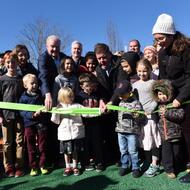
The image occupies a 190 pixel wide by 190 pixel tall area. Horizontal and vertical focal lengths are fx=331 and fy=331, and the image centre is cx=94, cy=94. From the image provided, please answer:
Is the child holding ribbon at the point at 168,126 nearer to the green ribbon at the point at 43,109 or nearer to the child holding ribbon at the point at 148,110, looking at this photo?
the child holding ribbon at the point at 148,110

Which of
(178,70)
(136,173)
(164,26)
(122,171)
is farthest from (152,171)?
(164,26)

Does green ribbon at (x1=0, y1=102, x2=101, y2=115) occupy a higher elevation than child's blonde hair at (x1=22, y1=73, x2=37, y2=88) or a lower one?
lower

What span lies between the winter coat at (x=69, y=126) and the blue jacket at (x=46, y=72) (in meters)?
0.49

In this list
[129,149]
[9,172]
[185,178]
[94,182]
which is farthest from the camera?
[9,172]

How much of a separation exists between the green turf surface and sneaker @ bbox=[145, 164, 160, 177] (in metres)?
0.08

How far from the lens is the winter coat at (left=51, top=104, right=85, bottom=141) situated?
5711mm

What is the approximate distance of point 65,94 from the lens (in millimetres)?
5770

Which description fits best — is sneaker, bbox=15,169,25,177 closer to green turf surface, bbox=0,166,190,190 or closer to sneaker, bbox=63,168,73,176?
green turf surface, bbox=0,166,190,190

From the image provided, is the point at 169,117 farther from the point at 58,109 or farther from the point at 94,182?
the point at 58,109

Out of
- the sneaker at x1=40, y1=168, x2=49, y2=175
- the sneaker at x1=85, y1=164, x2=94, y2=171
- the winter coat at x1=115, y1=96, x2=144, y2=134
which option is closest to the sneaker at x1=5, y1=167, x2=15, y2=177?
the sneaker at x1=40, y1=168, x2=49, y2=175

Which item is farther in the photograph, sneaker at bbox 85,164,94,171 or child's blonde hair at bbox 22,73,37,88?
sneaker at bbox 85,164,94,171

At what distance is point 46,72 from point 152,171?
258 cm

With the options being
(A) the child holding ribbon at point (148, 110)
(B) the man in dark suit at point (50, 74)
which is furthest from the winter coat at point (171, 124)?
(B) the man in dark suit at point (50, 74)

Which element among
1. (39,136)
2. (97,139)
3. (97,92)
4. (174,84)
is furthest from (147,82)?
(39,136)
